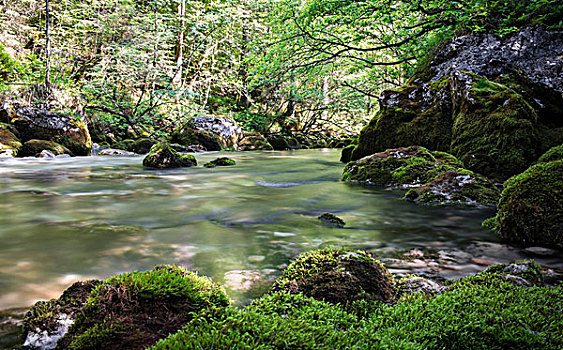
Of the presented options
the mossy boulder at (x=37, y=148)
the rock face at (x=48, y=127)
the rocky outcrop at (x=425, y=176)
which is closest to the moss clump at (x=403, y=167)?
the rocky outcrop at (x=425, y=176)

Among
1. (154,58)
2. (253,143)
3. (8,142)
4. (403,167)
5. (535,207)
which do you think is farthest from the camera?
(253,143)

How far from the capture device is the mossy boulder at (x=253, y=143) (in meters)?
23.3

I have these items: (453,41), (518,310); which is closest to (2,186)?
(518,310)

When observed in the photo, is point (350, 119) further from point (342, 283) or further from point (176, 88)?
point (342, 283)

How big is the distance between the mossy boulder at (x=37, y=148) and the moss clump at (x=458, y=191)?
1476 cm

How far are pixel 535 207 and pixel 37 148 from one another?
1686cm

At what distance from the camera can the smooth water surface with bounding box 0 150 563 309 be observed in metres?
3.45

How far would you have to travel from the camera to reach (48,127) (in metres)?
15.8

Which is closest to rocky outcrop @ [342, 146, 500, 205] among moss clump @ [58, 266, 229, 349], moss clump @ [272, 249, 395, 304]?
moss clump @ [272, 249, 395, 304]

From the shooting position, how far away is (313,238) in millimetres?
4547

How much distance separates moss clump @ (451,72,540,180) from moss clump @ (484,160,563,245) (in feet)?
11.8

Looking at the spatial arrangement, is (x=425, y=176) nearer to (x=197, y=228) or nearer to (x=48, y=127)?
(x=197, y=228)

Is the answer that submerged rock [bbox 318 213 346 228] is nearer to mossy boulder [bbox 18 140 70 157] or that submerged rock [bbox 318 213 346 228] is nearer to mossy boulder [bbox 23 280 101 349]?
mossy boulder [bbox 23 280 101 349]

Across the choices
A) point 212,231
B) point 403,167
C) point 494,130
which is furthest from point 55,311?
point 494,130
